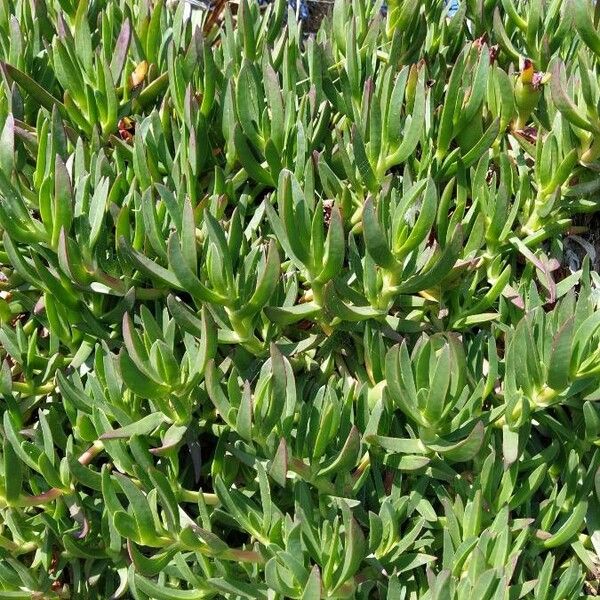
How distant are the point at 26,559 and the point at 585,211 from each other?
93 cm

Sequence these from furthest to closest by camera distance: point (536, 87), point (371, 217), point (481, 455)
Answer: point (536, 87), point (481, 455), point (371, 217)

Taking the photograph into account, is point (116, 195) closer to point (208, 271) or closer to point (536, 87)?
point (208, 271)

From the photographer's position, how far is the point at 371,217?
0.83 m

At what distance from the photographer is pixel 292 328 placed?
1.03 m

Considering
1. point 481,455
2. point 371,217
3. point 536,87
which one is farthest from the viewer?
point 536,87

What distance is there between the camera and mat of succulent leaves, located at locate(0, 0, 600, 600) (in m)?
0.87

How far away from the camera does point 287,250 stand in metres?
0.91

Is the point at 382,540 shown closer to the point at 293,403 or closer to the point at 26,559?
the point at 293,403

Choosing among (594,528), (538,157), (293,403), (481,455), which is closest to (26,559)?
(293,403)

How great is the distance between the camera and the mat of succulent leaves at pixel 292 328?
0.87 metres

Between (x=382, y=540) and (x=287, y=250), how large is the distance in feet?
1.22

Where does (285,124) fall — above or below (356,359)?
above

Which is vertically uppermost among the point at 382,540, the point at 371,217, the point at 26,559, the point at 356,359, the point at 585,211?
the point at 371,217

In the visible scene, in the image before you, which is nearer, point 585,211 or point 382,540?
point 382,540
